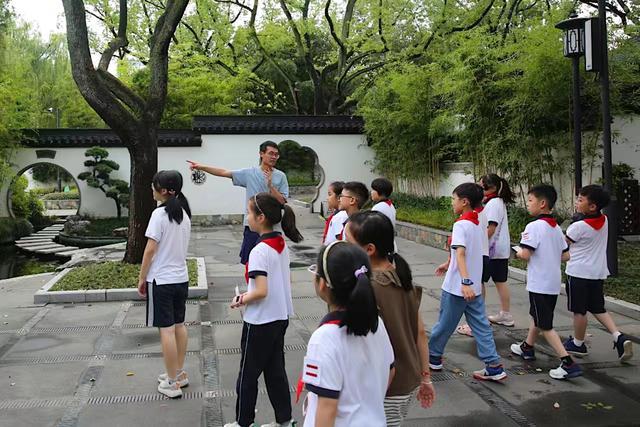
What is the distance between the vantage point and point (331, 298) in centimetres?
182

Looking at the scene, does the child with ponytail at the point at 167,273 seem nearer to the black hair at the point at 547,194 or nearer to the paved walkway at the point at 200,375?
the paved walkway at the point at 200,375

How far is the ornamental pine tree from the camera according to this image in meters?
16.3

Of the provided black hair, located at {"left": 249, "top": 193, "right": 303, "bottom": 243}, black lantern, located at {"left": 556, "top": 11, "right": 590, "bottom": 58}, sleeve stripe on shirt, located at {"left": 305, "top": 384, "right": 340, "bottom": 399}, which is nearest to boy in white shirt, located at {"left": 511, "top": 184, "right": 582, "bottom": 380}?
black hair, located at {"left": 249, "top": 193, "right": 303, "bottom": 243}

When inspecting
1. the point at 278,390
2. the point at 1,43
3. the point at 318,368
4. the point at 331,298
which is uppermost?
the point at 1,43

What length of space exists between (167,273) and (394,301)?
77.3 inches

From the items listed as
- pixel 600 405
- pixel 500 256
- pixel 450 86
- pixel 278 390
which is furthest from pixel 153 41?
pixel 600 405

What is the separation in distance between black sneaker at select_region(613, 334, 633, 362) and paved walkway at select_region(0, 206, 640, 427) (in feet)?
0.28

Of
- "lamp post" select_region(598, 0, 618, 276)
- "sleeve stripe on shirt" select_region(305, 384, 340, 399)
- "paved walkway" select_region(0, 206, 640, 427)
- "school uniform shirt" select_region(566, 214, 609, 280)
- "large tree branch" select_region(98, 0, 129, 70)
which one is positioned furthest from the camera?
"large tree branch" select_region(98, 0, 129, 70)

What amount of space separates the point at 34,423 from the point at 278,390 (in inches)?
59.6

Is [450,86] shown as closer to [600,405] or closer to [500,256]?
[500,256]

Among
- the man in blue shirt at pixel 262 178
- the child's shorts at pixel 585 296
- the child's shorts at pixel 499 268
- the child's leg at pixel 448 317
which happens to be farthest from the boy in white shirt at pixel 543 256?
the man in blue shirt at pixel 262 178

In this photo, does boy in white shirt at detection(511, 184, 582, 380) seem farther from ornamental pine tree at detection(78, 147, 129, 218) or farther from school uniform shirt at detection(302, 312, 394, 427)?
ornamental pine tree at detection(78, 147, 129, 218)

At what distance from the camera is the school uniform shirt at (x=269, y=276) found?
2910 mm

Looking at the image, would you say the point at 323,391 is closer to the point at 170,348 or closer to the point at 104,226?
the point at 170,348
